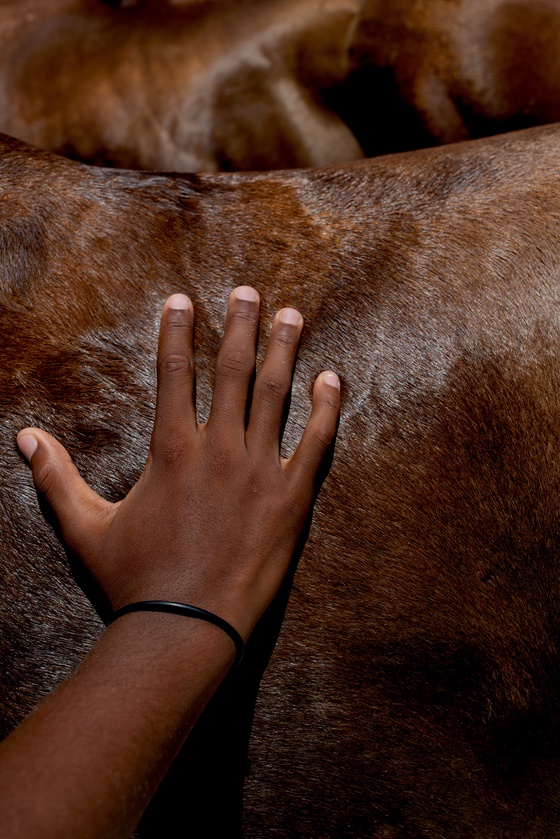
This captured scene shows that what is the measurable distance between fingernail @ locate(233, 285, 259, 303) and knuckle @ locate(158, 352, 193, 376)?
85 millimetres

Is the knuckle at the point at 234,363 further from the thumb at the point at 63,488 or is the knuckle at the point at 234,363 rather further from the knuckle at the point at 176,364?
the thumb at the point at 63,488

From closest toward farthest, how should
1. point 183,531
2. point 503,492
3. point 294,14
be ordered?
point 183,531
point 503,492
point 294,14

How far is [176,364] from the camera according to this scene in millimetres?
759

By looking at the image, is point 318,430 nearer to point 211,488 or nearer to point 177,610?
point 211,488

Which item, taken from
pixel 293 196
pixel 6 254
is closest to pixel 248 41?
pixel 293 196

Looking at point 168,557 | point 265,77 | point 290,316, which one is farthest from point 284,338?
point 265,77

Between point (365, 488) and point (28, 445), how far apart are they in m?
0.35

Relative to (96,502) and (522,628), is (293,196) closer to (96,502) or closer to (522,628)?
(96,502)

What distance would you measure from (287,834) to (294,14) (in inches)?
46.6

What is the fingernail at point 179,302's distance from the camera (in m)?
0.78

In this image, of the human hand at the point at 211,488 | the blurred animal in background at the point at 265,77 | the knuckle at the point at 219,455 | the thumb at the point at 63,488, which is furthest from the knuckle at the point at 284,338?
the blurred animal in background at the point at 265,77

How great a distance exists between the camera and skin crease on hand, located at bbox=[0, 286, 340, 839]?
51 cm

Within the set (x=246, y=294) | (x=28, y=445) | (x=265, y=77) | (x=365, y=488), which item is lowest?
(x=365, y=488)

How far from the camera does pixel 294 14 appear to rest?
123cm
